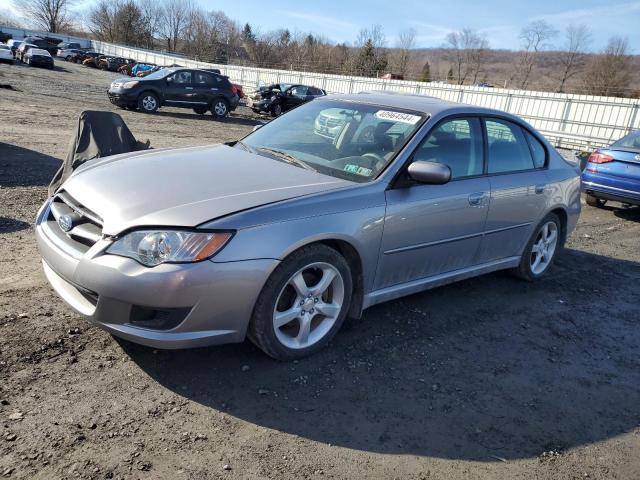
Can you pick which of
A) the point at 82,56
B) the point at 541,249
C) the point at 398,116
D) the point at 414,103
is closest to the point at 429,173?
the point at 398,116

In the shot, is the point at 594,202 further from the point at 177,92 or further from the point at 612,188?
the point at 177,92

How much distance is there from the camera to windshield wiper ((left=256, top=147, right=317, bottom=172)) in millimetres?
3877

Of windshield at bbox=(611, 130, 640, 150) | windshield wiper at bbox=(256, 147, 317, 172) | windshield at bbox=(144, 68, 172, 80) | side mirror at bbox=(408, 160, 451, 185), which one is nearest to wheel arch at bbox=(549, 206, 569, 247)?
side mirror at bbox=(408, 160, 451, 185)

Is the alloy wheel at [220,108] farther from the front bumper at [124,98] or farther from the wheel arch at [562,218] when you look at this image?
the wheel arch at [562,218]

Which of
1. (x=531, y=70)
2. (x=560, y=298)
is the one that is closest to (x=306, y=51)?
(x=531, y=70)

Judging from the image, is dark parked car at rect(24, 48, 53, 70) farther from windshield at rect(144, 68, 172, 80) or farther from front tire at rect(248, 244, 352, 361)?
front tire at rect(248, 244, 352, 361)


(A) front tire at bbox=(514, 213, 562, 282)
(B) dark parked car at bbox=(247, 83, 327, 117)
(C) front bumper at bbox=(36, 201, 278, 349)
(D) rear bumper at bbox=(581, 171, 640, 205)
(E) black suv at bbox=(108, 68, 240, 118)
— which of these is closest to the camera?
(C) front bumper at bbox=(36, 201, 278, 349)

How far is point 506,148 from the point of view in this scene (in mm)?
4754

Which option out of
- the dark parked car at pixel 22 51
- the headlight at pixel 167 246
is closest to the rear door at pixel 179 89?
the headlight at pixel 167 246

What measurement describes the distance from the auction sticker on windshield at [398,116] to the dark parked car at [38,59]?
1729 inches

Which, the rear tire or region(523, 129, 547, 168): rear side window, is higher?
region(523, 129, 547, 168): rear side window

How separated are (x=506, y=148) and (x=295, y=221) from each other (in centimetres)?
252

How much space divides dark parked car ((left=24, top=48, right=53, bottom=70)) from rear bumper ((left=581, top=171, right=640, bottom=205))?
138 ft

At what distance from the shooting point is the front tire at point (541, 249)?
5.21m
